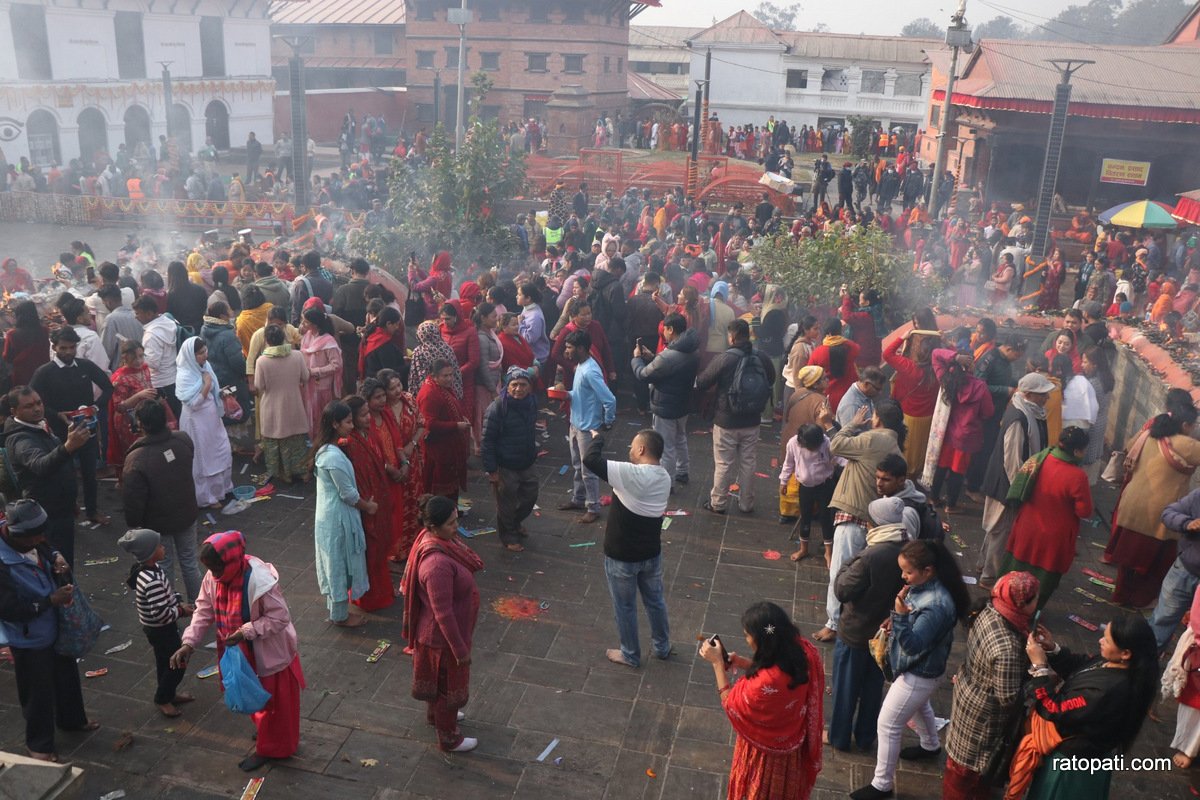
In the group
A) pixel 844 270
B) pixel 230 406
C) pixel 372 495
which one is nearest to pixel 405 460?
pixel 372 495

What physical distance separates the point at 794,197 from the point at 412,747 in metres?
20.6

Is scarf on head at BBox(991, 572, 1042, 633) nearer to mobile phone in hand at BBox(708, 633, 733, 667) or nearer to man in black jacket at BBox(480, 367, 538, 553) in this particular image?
mobile phone in hand at BBox(708, 633, 733, 667)

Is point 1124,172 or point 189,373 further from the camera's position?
point 1124,172

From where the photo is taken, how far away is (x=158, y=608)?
5.42 metres

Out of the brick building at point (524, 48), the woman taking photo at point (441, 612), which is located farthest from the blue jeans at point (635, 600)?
the brick building at point (524, 48)

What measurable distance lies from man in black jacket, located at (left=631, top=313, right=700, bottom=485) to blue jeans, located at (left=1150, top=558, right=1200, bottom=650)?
373 cm

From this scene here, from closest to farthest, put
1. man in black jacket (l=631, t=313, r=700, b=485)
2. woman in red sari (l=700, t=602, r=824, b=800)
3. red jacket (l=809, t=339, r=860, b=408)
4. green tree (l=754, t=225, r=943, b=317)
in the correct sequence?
woman in red sari (l=700, t=602, r=824, b=800), man in black jacket (l=631, t=313, r=700, b=485), red jacket (l=809, t=339, r=860, b=408), green tree (l=754, t=225, r=943, b=317)

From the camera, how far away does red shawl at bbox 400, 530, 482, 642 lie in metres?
5.02

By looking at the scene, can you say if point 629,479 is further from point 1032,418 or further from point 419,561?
point 1032,418

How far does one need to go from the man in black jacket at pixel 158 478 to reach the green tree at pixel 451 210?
8.19 metres

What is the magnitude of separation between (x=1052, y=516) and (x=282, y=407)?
6.22 metres

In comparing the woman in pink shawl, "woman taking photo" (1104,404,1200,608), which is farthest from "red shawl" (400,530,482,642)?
"woman taking photo" (1104,404,1200,608)

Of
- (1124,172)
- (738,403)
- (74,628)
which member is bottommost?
(74,628)

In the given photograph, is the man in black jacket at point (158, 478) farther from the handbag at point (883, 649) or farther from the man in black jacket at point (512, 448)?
the handbag at point (883, 649)
